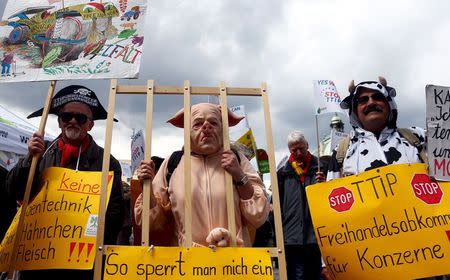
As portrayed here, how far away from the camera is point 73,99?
3029 millimetres

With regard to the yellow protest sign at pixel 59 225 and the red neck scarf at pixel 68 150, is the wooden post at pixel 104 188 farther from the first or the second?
the red neck scarf at pixel 68 150

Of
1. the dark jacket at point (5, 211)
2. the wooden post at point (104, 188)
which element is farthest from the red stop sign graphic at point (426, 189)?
the dark jacket at point (5, 211)

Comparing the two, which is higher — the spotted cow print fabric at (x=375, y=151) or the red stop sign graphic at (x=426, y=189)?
the spotted cow print fabric at (x=375, y=151)

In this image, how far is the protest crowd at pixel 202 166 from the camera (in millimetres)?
2422

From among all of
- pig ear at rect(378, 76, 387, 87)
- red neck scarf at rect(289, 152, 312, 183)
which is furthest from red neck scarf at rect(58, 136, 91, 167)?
red neck scarf at rect(289, 152, 312, 183)

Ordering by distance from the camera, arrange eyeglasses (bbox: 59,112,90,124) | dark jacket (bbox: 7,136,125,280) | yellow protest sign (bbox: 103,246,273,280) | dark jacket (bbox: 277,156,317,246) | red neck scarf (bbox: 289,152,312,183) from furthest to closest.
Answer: red neck scarf (bbox: 289,152,312,183)
dark jacket (bbox: 277,156,317,246)
eyeglasses (bbox: 59,112,90,124)
dark jacket (bbox: 7,136,125,280)
yellow protest sign (bbox: 103,246,273,280)

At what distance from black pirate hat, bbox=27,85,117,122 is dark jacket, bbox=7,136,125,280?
24 cm

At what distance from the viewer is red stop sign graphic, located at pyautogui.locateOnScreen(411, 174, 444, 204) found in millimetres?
2566

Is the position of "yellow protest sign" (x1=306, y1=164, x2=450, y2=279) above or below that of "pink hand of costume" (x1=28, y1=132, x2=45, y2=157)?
below

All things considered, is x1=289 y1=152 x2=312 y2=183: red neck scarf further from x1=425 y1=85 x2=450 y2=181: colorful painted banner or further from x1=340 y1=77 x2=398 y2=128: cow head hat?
x1=425 y1=85 x2=450 y2=181: colorful painted banner

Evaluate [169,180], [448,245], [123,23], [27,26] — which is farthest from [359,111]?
[27,26]

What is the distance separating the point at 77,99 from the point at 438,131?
251 cm

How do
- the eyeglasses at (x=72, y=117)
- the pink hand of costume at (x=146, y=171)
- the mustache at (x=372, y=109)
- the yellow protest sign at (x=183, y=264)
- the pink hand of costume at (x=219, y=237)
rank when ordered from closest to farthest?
the yellow protest sign at (x=183, y=264) → the pink hand of costume at (x=219, y=237) → the pink hand of costume at (x=146, y=171) → the mustache at (x=372, y=109) → the eyeglasses at (x=72, y=117)

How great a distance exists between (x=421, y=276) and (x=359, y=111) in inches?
45.4
